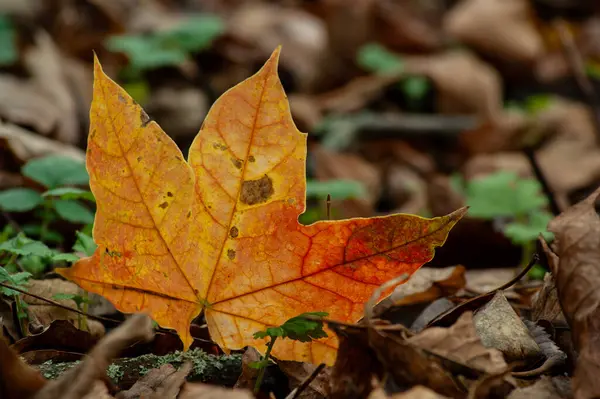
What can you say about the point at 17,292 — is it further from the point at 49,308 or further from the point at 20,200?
the point at 20,200

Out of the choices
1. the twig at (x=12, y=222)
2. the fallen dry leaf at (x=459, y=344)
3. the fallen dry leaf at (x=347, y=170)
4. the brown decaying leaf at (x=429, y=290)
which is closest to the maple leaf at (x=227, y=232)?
the fallen dry leaf at (x=459, y=344)

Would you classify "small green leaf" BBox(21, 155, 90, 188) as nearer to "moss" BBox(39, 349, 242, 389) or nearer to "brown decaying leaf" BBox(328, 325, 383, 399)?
"moss" BBox(39, 349, 242, 389)

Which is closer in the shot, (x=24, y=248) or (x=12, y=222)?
(x=24, y=248)

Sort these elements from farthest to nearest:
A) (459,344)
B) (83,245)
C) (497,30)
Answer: (497,30) < (83,245) < (459,344)

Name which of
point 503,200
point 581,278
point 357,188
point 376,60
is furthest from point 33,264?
point 376,60

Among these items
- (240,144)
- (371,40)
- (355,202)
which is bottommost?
(355,202)

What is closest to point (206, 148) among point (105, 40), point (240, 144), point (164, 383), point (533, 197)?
point (240, 144)

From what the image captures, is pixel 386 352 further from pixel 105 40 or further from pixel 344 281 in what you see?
pixel 105 40

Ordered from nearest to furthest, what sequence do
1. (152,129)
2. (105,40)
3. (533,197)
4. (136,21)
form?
1. (152,129)
2. (533,197)
3. (105,40)
4. (136,21)

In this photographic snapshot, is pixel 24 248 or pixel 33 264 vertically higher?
pixel 24 248
